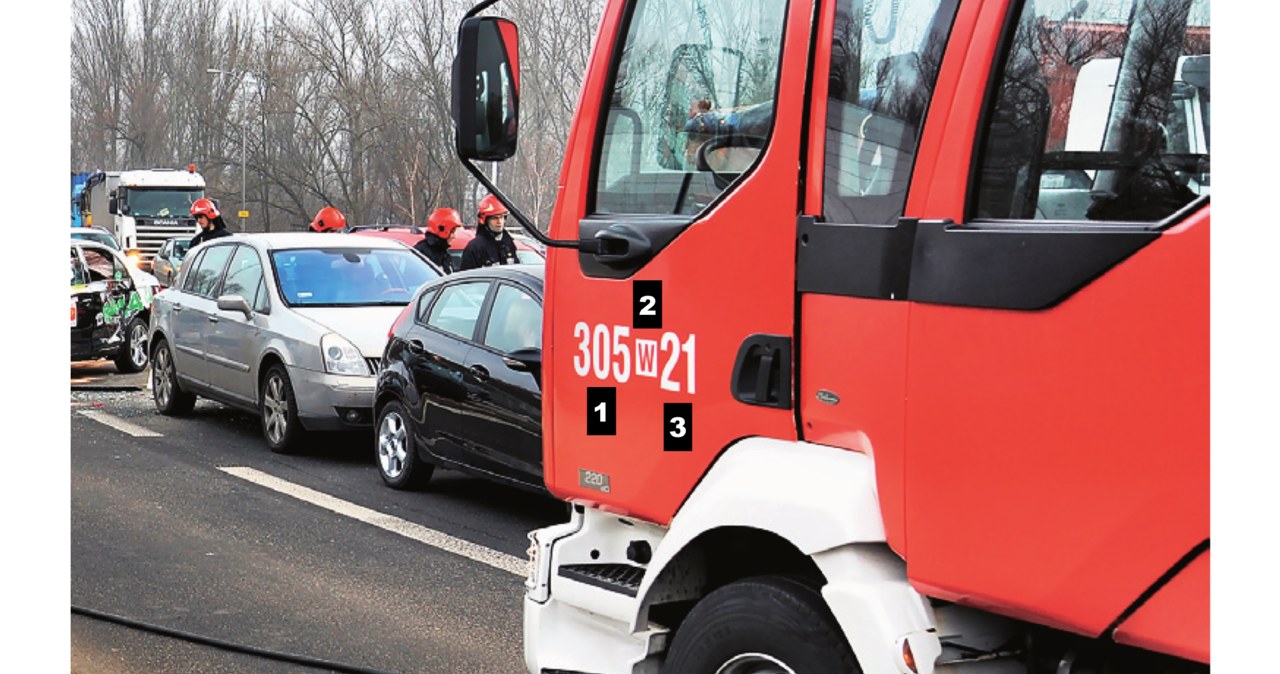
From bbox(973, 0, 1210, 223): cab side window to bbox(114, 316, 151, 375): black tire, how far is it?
16406 mm

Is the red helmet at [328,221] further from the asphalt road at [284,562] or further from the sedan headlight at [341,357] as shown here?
the sedan headlight at [341,357]

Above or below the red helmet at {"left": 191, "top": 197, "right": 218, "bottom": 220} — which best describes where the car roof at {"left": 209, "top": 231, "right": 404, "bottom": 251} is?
below

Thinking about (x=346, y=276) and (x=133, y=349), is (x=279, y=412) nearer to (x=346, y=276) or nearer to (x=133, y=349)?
(x=346, y=276)

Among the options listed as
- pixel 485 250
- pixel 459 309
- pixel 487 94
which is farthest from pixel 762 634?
pixel 485 250

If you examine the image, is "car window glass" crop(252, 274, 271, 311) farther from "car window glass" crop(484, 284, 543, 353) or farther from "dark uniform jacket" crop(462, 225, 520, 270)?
"car window glass" crop(484, 284, 543, 353)

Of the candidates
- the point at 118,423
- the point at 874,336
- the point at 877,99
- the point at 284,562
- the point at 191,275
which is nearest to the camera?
the point at 874,336

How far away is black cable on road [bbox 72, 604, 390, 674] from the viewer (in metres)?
6.00

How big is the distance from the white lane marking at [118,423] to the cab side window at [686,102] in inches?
382

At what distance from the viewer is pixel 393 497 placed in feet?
33.3

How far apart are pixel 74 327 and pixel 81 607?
11.2 meters

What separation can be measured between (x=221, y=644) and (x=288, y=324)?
5.93m

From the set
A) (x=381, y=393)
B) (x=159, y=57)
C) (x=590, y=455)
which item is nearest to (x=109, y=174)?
(x=159, y=57)

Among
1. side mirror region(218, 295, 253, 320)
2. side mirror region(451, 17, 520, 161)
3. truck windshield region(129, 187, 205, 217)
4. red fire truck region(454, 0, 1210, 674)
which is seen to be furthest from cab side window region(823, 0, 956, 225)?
truck windshield region(129, 187, 205, 217)

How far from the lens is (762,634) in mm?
3348
